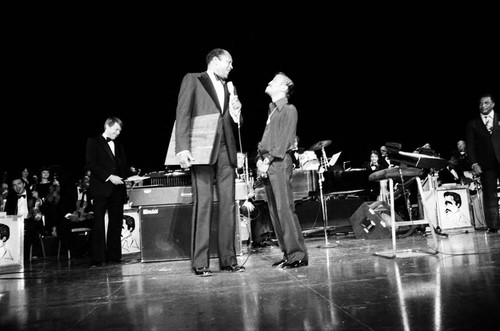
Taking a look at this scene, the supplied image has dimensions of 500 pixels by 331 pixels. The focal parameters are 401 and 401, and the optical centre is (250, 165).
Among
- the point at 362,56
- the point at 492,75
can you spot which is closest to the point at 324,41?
the point at 362,56

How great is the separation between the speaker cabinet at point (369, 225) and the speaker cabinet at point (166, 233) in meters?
2.49

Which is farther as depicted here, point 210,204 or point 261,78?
point 261,78

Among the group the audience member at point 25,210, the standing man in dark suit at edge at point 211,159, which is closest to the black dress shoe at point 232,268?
the standing man in dark suit at edge at point 211,159

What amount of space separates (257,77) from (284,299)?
822 cm

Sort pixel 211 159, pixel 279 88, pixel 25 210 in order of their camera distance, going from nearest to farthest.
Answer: pixel 211 159, pixel 279 88, pixel 25 210

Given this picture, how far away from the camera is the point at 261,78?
9.56 metres

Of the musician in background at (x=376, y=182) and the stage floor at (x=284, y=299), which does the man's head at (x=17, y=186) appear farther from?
the musician in background at (x=376, y=182)

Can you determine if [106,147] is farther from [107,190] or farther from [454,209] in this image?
[454,209]

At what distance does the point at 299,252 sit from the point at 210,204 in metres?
0.74

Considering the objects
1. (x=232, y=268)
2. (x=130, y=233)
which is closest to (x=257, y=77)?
(x=130, y=233)

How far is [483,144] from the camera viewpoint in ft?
17.6

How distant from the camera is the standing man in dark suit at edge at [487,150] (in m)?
5.23

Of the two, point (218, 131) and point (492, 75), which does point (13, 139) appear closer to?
point (218, 131)

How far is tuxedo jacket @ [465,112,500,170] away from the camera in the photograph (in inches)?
207
